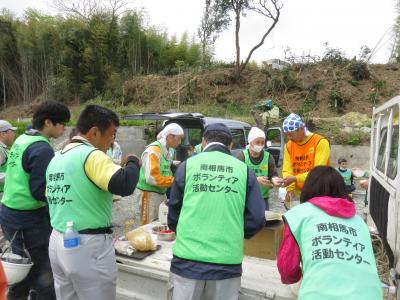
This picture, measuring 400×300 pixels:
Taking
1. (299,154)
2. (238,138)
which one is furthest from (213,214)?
(238,138)

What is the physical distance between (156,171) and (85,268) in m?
2.07

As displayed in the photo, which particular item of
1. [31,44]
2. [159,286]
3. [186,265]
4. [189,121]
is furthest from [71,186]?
[31,44]

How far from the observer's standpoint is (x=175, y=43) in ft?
73.9

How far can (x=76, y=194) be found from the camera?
2.07 metres

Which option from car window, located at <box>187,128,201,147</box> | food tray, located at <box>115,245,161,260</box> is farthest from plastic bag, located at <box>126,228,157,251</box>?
car window, located at <box>187,128,201,147</box>

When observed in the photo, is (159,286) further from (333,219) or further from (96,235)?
(333,219)

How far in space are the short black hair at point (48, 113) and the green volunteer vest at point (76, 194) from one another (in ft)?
2.33

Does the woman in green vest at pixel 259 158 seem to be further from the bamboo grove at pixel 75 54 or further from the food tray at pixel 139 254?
the bamboo grove at pixel 75 54

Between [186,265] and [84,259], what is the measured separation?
0.59m

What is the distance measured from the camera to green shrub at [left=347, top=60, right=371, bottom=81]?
1741 cm

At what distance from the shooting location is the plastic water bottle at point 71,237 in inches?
79.0

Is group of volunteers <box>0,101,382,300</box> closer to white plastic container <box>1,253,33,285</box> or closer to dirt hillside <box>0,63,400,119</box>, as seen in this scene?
white plastic container <box>1,253,33,285</box>

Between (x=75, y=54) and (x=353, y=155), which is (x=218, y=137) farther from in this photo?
(x=75, y=54)

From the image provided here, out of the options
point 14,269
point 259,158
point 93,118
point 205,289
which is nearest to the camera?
point 205,289
